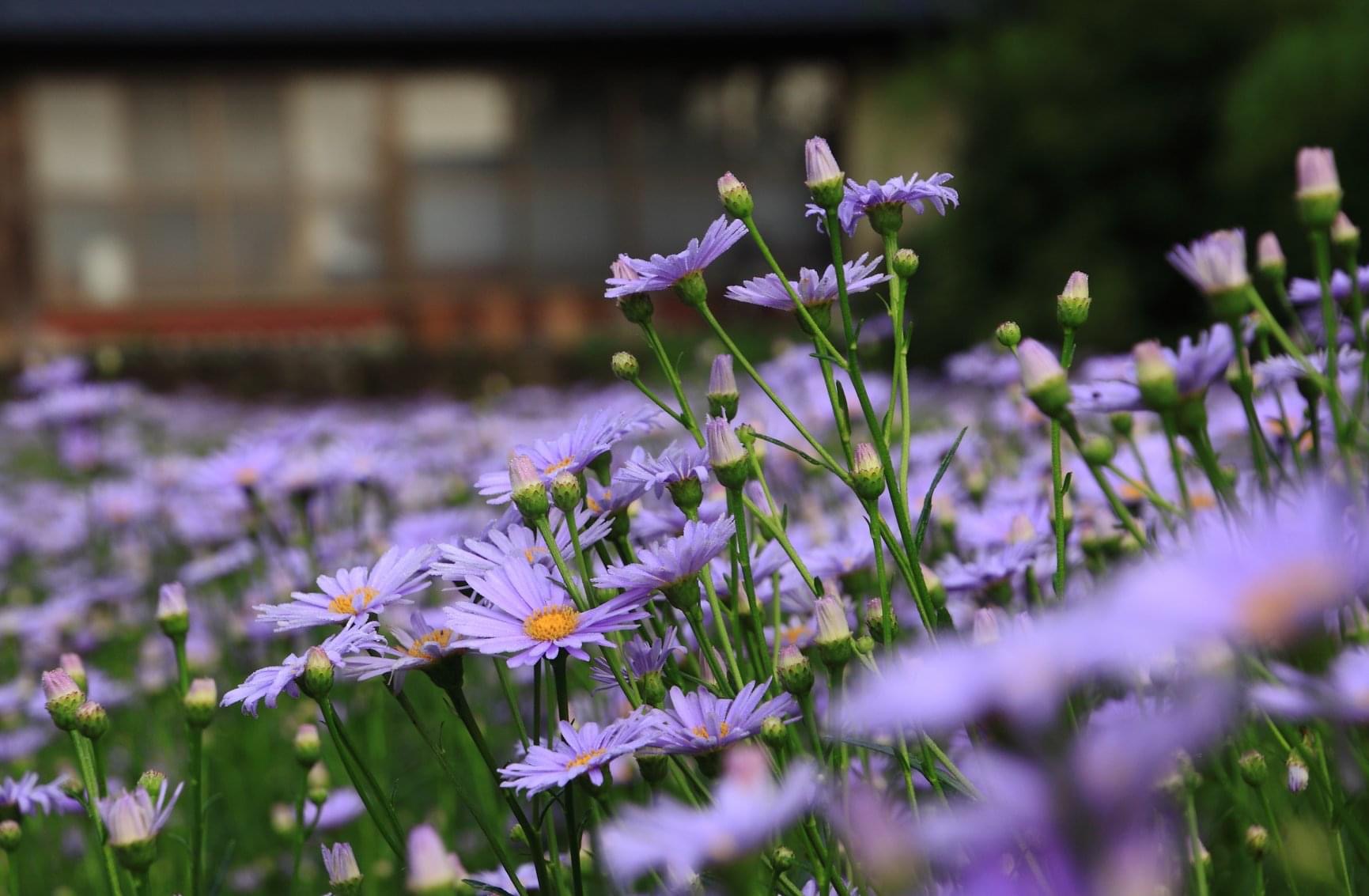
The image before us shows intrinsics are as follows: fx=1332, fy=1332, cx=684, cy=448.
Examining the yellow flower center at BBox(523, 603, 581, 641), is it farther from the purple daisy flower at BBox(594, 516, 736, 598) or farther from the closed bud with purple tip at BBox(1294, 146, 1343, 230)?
the closed bud with purple tip at BBox(1294, 146, 1343, 230)

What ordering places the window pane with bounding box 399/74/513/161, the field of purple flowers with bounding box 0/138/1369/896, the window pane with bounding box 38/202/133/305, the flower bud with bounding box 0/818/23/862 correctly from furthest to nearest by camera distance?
the window pane with bounding box 399/74/513/161 < the window pane with bounding box 38/202/133/305 < the flower bud with bounding box 0/818/23/862 < the field of purple flowers with bounding box 0/138/1369/896

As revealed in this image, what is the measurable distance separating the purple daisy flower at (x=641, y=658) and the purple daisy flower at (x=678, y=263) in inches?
10.3

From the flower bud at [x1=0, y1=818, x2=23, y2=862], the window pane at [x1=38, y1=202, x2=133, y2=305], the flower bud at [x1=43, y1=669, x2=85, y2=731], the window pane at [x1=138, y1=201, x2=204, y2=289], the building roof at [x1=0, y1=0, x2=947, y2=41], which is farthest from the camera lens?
the window pane at [x1=138, y1=201, x2=204, y2=289]

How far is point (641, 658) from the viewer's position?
3.22 feet

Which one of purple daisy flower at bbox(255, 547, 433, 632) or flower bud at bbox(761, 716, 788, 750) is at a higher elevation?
purple daisy flower at bbox(255, 547, 433, 632)

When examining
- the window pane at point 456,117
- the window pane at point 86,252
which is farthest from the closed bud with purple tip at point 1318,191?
the window pane at point 86,252

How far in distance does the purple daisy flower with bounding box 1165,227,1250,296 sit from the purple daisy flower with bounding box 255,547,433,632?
20.8 inches

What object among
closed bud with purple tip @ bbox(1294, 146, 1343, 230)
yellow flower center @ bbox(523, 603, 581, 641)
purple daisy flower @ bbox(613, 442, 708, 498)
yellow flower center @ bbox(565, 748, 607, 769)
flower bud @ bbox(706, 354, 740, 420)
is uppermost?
closed bud with purple tip @ bbox(1294, 146, 1343, 230)

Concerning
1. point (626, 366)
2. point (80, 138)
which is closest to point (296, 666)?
point (626, 366)

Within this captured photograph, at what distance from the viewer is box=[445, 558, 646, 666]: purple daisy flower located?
2.75ft

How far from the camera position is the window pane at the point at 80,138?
1250 cm

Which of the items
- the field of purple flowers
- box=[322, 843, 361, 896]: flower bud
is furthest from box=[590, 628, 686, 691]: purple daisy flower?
box=[322, 843, 361, 896]: flower bud

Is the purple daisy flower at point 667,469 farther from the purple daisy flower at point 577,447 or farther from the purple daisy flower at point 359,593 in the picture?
the purple daisy flower at point 359,593

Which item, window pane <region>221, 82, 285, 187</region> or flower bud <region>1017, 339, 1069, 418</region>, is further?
window pane <region>221, 82, 285, 187</region>
